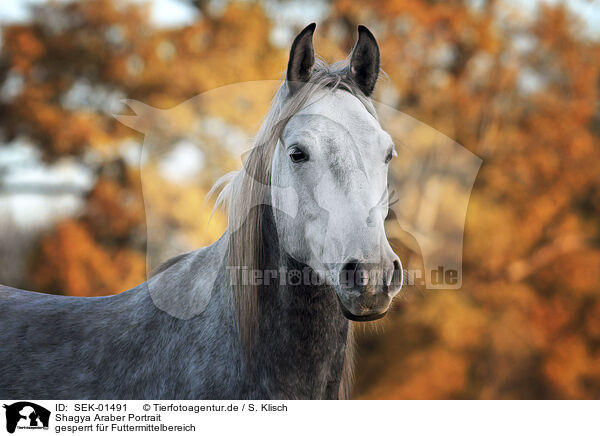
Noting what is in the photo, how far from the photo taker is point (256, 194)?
136 cm

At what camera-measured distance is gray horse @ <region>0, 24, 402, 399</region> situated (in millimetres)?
1216

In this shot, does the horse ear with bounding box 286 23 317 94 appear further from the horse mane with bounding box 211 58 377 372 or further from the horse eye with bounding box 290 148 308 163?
the horse eye with bounding box 290 148 308 163

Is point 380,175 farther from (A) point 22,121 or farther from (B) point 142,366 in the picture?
(A) point 22,121

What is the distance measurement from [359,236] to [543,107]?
5.50m

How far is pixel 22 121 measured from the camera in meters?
5.85

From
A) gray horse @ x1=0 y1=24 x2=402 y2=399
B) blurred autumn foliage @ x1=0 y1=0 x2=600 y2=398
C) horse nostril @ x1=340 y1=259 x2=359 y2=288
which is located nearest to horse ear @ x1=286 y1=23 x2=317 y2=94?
gray horse @ x1=0 y1=24 x2=402 y2=399

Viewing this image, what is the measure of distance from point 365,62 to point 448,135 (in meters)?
4.65

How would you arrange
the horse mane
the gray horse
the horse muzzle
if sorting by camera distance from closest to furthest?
the horse muzzle → the gray horse → the horse mane

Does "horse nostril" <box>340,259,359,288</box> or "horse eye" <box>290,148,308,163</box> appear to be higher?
"horse eye" <box>290,148,308,163</box>

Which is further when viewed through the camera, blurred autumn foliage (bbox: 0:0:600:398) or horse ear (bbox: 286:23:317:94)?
blurred autumn foliage (bbox: 0:0:600:398)
